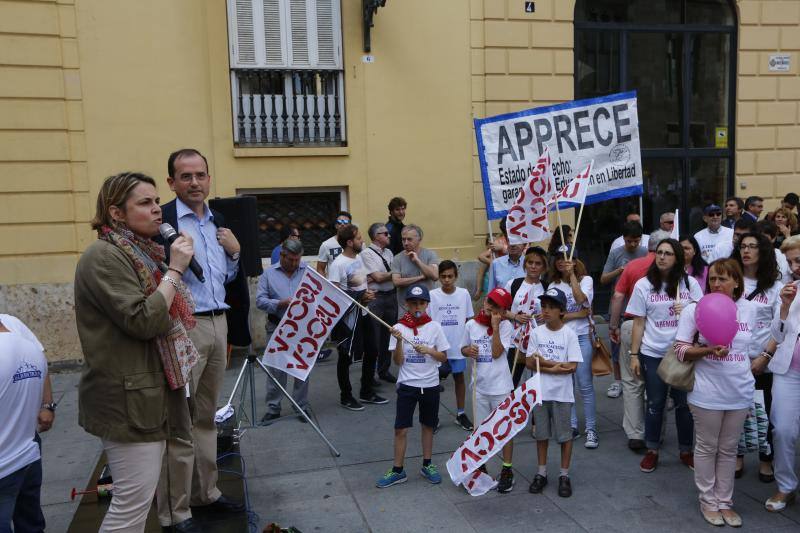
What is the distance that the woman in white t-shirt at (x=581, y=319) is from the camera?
6000mm

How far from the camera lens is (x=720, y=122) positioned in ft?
39.0

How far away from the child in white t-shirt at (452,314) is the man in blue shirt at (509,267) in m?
0.63

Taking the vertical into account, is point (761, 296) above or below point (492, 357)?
above

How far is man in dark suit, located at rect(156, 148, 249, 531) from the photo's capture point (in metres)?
3.92

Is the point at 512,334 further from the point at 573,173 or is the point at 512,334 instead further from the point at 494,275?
the point at 573,173

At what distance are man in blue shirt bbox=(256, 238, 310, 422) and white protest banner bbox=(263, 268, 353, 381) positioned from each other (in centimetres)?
74

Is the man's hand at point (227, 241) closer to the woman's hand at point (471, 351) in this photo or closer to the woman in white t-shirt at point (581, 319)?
the woman's hand at point (471, 351)

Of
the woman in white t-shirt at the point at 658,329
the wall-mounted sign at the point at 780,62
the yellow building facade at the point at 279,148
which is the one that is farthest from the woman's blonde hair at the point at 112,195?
the wall-mounted sign at the point at 780,62

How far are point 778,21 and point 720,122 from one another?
1.89 meters

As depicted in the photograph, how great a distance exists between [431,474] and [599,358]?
194 cm

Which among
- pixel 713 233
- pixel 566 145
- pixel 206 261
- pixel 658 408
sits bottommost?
pixel 658 408

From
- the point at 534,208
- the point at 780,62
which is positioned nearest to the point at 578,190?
the point at 534,208

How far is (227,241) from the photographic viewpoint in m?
4.24

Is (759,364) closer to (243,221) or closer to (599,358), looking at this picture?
(599,358)
